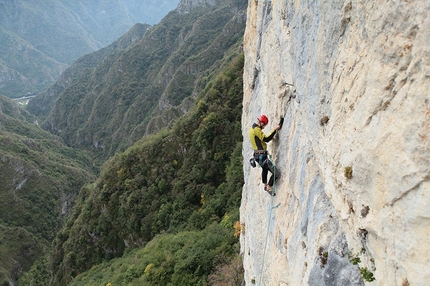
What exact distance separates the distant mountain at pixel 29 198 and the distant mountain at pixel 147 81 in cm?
2255

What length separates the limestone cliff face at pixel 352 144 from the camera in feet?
10.3

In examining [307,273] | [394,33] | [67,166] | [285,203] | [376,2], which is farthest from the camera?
[67,166]

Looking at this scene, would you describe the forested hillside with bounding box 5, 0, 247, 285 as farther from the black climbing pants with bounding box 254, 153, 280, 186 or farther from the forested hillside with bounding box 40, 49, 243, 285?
the black climbing pants with bounding box 254, 153, 280, 186

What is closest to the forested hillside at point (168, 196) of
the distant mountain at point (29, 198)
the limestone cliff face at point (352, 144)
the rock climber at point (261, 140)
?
the rock climber at point (261, 140)

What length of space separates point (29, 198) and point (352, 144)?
9886 centimetres

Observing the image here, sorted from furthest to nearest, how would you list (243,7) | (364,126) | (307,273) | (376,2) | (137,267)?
(243,7)
(137,267)
(307,273)
(364,126)
(376,2)

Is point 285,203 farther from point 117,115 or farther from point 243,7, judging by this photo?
point 117,115

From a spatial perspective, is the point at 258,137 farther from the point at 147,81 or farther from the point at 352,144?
the point at 147,81

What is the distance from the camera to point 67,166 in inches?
4065

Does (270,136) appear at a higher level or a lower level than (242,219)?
higher

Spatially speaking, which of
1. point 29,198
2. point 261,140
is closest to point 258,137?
point 261,140

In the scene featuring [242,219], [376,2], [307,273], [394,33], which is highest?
[376,2]

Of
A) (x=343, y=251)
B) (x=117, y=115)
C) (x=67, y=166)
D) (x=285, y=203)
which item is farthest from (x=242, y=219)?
(x=117, y=115)

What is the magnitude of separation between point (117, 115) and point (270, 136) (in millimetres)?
132707
